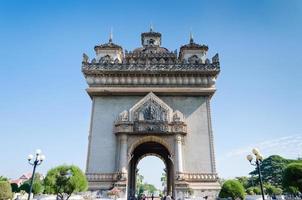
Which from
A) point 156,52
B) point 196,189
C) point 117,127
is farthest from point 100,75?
point 196,189

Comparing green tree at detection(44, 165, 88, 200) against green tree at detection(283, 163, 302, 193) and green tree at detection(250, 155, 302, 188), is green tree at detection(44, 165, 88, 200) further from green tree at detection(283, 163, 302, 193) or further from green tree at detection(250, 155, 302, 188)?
green tree at detection(250, 155, 302, 188)

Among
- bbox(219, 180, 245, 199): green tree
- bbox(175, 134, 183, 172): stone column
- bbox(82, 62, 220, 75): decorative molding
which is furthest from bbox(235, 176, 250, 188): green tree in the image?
bbox(219, 180, 245, 199): green tree

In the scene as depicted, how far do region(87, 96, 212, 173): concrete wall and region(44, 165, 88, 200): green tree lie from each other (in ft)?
11.7

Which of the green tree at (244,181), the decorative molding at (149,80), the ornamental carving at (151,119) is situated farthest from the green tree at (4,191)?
the green tree at (244,181)

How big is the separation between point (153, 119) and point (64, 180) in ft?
27.8

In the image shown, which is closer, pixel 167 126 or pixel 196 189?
pixel 196 189

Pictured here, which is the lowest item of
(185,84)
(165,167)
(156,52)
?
(165,167)

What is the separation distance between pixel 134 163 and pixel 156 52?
41.5 feet

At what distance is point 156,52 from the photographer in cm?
2998

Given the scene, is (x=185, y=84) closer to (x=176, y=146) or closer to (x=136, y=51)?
(x=176, y=146)

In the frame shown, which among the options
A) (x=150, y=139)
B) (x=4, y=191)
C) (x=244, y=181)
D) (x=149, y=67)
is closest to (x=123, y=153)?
(x=150, y=139)

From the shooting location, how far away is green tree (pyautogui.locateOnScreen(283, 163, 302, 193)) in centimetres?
1857

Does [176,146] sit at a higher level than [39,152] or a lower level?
higher

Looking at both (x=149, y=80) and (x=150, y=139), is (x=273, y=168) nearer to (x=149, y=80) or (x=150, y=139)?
Result: (x=150, y=139)
